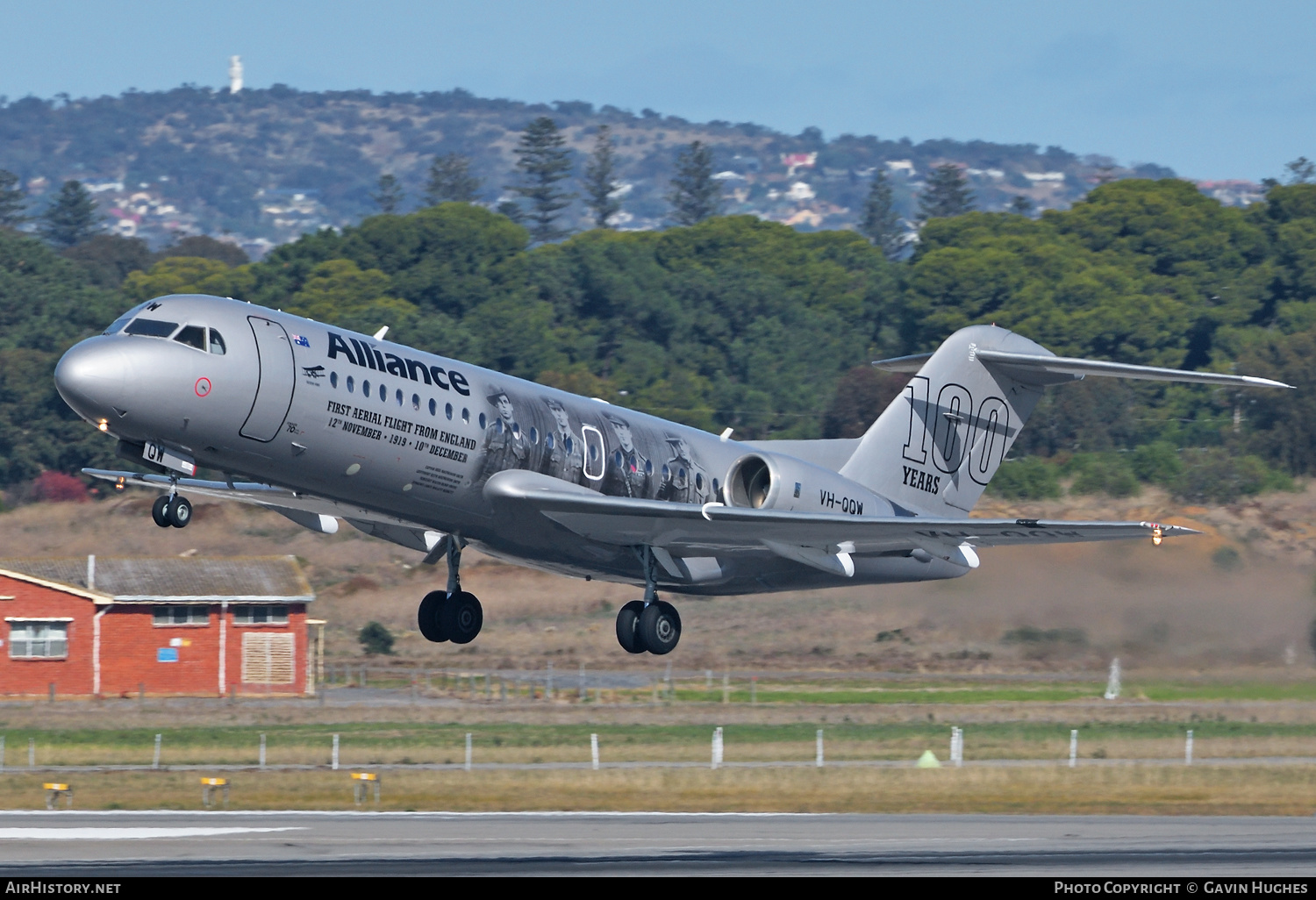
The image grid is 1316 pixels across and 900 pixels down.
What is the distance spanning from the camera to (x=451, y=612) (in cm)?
2623

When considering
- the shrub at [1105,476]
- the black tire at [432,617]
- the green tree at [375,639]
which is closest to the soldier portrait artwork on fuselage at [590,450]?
the black tire at [432,617]

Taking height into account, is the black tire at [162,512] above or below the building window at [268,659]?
above

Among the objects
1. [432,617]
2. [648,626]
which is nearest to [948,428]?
[648,626]

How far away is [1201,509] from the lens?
167 ft

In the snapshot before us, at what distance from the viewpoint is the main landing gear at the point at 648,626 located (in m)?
25.2

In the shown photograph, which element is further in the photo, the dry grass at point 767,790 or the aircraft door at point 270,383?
the dry grass at point 767,790

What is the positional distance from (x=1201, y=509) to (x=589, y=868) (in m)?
30.1

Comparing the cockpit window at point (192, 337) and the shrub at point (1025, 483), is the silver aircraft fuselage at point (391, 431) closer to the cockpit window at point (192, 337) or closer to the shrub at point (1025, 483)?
the cockpit window at point (192, 337)

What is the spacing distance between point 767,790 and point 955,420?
12.7 meters

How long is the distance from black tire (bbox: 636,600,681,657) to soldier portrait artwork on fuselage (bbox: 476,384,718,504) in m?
1.72

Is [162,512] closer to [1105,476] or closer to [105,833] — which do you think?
[105,833]

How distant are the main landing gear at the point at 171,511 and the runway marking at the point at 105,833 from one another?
11752 mm
